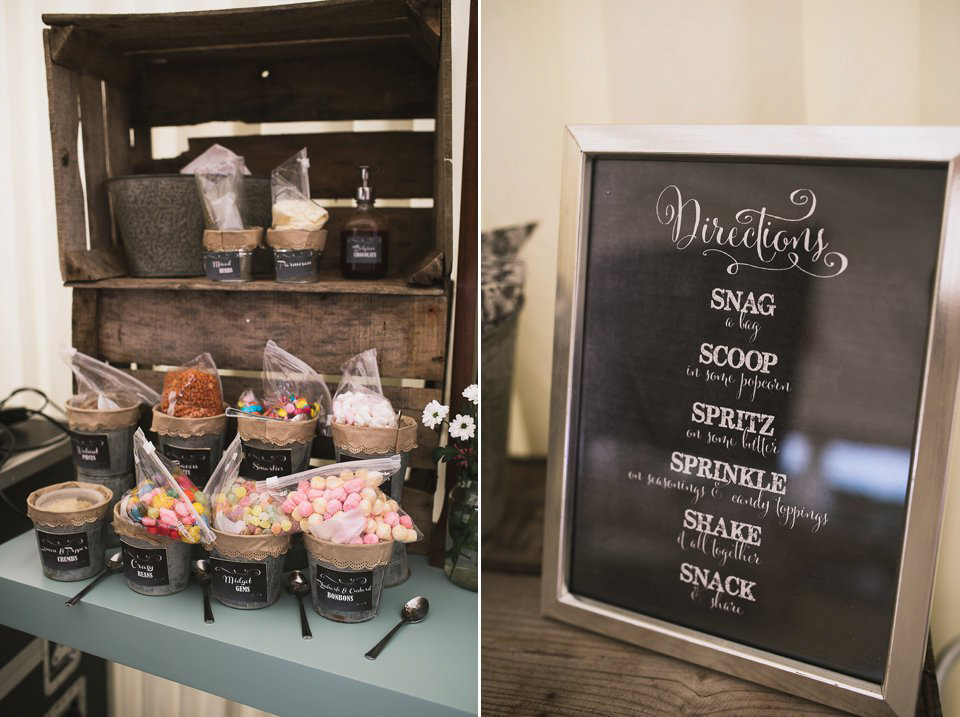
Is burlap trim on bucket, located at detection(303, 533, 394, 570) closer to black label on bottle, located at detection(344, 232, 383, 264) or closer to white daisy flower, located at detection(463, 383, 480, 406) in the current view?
white daisy flower, located at detection(463, 383, 480, 406)

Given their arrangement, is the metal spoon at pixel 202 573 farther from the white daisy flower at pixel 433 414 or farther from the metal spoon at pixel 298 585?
the white daisy flower at pixel 433 414

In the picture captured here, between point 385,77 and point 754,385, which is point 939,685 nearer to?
point 754,385

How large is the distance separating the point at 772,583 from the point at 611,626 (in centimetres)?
24

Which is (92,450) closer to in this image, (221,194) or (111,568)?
(111,568)

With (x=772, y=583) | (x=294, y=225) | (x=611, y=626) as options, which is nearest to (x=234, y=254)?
(x=294, y=225)

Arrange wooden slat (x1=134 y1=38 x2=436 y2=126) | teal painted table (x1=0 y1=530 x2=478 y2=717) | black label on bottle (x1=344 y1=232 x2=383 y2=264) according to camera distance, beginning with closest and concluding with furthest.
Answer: teal painted table (x1=0 y1=530 x2=478 y2=717) < black label on bottle (x1=344 y1=232 x2=383 y2=264) < wooden slat (x1=134 y1=38 x2=436 y2=126)

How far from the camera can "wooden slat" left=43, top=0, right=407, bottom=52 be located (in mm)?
1277

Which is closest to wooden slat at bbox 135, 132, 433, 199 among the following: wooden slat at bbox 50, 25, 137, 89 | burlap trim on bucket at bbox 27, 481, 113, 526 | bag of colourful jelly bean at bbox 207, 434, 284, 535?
wooden slat at bbox 50, 25, 137, 89

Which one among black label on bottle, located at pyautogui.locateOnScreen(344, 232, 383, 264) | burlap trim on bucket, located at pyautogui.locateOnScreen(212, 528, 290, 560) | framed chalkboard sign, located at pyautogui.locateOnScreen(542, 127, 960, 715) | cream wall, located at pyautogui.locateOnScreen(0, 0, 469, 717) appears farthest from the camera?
cream wall, located at pyautogui.locateOnScreen(0, 0, 469, 717)

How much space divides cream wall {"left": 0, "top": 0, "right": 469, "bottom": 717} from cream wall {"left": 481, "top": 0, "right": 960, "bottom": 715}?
26.5 inches

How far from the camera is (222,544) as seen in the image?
1159 millimetres

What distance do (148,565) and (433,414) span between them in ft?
1.79

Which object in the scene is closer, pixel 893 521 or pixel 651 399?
pixel 893 521

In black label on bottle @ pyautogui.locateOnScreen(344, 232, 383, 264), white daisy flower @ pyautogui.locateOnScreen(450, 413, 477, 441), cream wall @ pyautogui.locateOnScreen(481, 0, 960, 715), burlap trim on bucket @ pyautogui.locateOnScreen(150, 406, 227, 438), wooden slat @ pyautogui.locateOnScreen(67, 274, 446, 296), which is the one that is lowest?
burlap trim on bucket @ pyautogui.locateOnScreen(150, 406, 227, 438)
